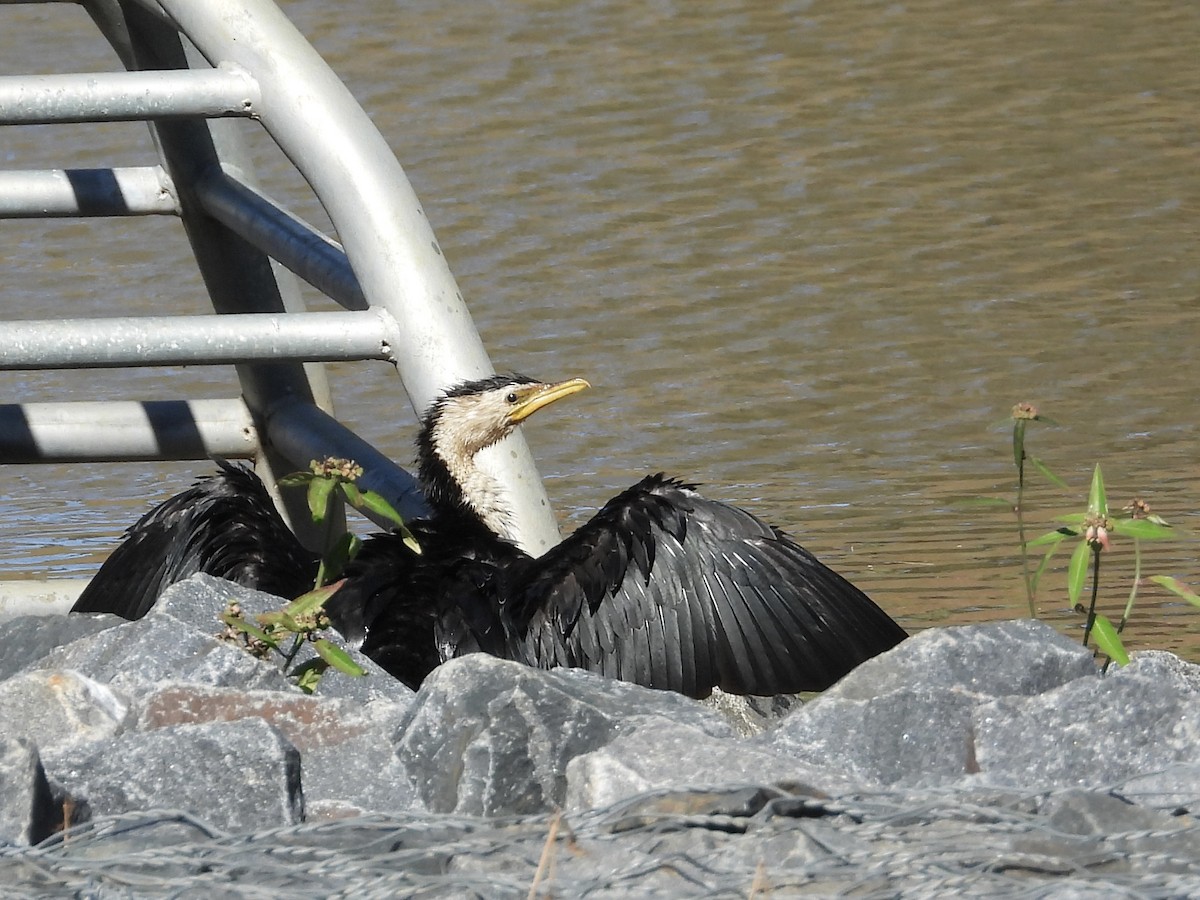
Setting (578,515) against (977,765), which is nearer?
(977,765)

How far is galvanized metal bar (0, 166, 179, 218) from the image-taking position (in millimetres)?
4141

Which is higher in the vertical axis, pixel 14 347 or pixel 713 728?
pixel 14 347

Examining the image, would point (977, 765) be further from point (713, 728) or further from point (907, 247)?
point (907, 247)

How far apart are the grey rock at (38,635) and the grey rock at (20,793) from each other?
3.24 feet

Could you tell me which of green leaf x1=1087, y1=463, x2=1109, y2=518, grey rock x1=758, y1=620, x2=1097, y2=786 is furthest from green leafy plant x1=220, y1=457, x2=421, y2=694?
green leaf x1=1087, y1=463, x2=1109, y2=518

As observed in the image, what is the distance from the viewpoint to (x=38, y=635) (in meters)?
3.14

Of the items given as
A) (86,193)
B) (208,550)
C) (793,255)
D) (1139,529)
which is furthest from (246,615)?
(793,255)

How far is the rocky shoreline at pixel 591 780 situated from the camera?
76.5 inches

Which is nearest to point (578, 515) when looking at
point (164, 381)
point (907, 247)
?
point (164, 381)

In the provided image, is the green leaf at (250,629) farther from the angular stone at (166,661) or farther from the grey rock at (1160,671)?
the grey rock at (1160,671)

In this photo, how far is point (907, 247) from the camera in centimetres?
744

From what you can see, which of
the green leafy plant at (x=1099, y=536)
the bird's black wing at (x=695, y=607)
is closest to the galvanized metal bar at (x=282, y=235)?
the bird's black wing at (x=695, y=607)

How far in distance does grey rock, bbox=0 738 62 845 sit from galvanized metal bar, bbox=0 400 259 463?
2.06 m

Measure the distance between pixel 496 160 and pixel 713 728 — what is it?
21.3ft
